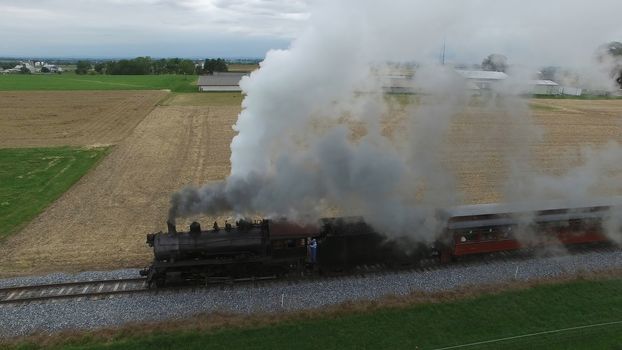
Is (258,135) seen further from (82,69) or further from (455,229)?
(82,69)

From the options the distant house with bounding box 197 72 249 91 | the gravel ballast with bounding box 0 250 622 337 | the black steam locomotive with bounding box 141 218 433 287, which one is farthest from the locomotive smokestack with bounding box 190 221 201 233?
the distant house with bounding box 197 72 249 91

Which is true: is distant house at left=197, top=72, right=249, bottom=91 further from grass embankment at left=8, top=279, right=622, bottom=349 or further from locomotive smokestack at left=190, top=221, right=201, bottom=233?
grass embankment at left=8, top=279, right=622, bottom=349

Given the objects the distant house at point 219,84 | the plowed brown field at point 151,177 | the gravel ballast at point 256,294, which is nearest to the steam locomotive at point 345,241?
the gravel ballast at point 256,294

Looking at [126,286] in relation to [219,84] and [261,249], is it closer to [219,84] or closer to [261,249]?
[261,249]

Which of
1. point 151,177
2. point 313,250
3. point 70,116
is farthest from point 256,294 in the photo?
point 70,116

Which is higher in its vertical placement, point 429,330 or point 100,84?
point 100,84

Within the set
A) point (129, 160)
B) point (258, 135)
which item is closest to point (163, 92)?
point (129, 160)

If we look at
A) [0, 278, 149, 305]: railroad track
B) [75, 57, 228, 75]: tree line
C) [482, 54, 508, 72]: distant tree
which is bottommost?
[0, 278, 149, 305]: railroad track
